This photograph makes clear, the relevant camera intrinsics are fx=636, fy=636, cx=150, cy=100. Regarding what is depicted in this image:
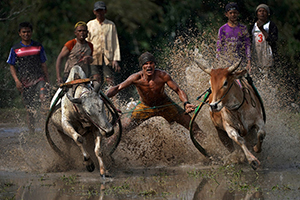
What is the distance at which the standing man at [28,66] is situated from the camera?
1156 centimetres

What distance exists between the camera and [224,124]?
889 cm

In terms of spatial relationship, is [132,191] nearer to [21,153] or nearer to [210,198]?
[210,198]

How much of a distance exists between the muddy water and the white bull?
336 millimetres

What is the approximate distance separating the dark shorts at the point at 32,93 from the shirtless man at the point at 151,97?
2.37 metres

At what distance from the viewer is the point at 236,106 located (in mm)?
8625

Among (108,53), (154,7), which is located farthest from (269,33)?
(154,7)

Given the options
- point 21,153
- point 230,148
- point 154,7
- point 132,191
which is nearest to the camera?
point 132,191

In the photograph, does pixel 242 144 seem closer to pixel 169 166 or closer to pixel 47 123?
pixel 169 166

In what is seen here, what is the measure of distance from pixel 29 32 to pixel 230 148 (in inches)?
176

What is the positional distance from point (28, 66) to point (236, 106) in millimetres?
4546

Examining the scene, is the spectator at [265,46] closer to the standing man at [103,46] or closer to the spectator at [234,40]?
the spectator at [234,40]

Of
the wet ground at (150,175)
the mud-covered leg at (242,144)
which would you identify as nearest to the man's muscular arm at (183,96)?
the mud-covered leg at (242,144)

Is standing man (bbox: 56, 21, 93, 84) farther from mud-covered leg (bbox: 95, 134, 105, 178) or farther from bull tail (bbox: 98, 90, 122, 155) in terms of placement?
mud-covered leg (bbox: 95, 134, 105, 178)

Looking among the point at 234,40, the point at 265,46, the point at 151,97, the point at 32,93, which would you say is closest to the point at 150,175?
the point at 151,97
